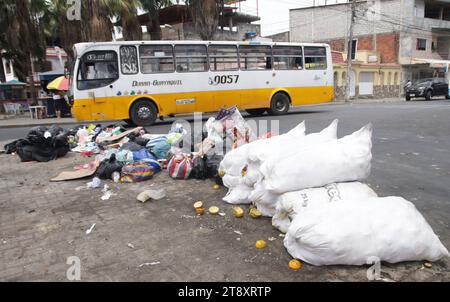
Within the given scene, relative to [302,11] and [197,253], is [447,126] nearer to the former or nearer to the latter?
[197,253]

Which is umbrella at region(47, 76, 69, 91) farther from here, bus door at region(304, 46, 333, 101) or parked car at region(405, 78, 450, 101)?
parked car at region(405, 78, 450, 101)

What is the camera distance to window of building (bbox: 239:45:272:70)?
41.5 feet

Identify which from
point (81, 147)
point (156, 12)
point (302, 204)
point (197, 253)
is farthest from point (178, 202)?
point (156, 12)

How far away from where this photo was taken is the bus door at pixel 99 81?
34.2 ft

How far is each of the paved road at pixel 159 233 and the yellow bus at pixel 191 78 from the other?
5.80m

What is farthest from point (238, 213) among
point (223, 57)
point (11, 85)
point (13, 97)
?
point (13, 97)

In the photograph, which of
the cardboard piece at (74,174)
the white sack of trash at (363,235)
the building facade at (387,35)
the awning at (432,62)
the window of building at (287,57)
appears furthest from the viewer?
the building facade at (387,35)

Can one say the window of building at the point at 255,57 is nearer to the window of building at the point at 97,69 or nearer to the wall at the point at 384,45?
the window of building at the point at 97,69

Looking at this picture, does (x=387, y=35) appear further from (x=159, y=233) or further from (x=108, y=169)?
(x=159, y=233)

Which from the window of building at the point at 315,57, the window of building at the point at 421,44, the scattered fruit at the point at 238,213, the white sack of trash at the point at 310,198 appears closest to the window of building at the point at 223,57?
the window of building at the point at 315,57

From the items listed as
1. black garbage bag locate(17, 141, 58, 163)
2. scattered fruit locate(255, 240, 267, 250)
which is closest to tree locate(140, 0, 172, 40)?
black garbage bag locate(17, 141, 58, 163)

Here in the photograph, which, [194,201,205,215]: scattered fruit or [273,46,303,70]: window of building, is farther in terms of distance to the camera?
[273,46,303,70]: window of building

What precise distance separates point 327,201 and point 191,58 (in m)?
9.85

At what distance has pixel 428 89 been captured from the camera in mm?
22938
